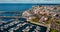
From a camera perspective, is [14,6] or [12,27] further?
[14,6]

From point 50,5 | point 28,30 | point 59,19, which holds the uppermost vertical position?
point 50,5

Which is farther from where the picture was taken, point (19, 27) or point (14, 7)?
point (14, 7)

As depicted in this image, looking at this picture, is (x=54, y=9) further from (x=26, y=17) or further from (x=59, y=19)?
(x=26, y=17)

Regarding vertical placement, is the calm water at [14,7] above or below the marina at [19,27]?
above

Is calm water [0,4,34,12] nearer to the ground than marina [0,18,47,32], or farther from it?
farther from it

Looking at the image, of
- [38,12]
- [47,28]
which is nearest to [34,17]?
[38,12]

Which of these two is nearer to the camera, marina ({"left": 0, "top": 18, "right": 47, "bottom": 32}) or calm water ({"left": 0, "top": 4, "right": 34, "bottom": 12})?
marina ({"left": 0, "top": 18, "right": 47, "bottom": 32})

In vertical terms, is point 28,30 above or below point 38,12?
below

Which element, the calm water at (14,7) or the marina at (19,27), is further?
the calm water at (14,7)

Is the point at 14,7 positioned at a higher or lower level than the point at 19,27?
higher
